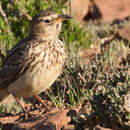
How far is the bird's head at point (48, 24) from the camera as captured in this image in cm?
616

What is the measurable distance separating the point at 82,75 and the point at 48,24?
104cm

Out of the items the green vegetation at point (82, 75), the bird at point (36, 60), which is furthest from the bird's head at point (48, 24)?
the green vegetation at point (82, 75)

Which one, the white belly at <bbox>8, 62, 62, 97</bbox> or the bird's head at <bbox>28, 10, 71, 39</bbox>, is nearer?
the white belly at <bbox>8, 62, 62, 97</bbox>

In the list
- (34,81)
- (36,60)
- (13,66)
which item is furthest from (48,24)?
(34,81)

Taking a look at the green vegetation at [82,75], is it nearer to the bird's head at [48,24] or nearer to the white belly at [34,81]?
the white belly at [34,81]

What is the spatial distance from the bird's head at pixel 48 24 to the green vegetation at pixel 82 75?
2.67 feet

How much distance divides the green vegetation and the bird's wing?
A: 0.50m

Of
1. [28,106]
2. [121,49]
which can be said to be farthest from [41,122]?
[121,49]

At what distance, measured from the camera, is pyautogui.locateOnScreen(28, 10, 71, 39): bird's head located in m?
6.16

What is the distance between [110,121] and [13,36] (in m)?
5.06

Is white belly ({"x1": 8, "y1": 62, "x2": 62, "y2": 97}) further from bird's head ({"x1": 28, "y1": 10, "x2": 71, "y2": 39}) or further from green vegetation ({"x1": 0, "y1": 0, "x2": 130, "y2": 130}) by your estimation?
bird's head ({"x1": 28, "y1": 10, "x2": 71, "y2": 39})

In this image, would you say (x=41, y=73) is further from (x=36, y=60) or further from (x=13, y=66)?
(x=13, y=66)

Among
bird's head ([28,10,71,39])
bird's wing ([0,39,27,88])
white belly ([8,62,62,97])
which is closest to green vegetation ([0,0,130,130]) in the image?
white belly ([8,62,62,97])

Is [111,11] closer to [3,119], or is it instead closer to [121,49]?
[121,49]
